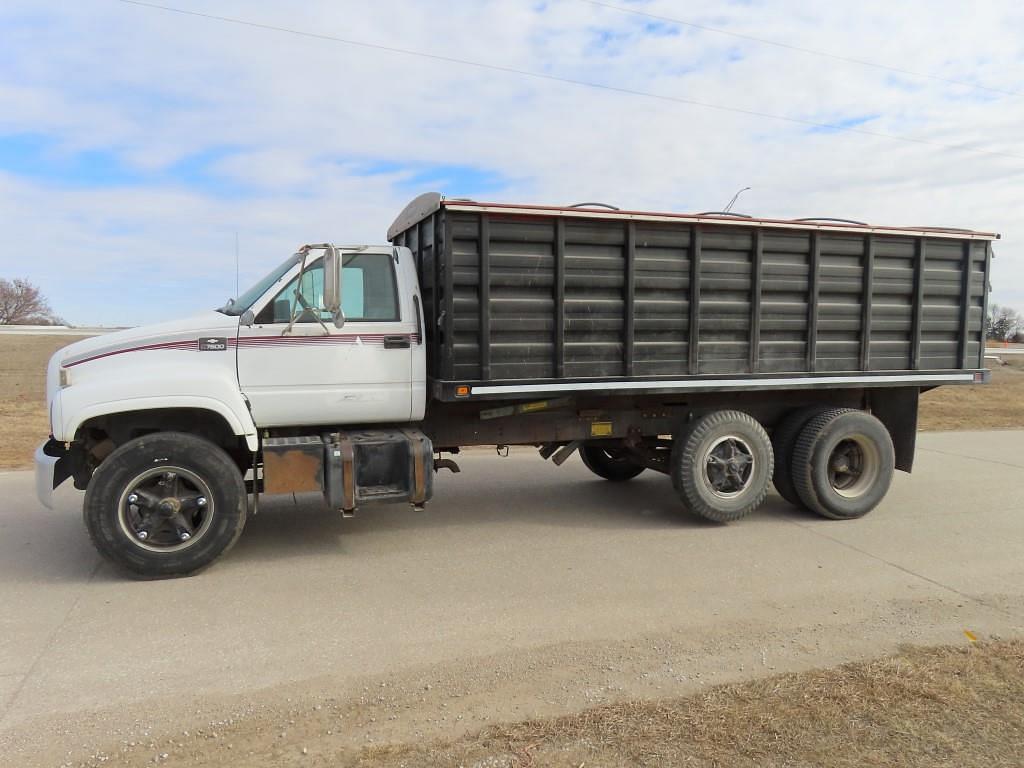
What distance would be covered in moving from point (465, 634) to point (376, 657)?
56cm

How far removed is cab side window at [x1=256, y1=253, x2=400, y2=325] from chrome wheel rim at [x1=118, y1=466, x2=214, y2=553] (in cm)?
128

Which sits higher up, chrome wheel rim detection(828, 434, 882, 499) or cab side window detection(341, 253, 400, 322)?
cab side window detection(341, 253, 400, 322)

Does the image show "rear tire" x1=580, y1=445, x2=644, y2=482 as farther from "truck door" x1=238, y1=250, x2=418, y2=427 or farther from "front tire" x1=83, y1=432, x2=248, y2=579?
"front tire" x1=83, y1=432, x2=248, y2=579

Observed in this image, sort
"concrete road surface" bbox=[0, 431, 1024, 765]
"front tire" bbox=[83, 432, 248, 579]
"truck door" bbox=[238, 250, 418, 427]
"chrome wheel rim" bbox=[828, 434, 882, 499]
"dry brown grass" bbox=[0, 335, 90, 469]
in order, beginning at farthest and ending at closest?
1. "dry brown grass" bbox=[0, 335, 90, 469]
2. "chrome wheel rim" bbox=[828, 434, 882, 499]
3. "truck door" bbox=[238, 250, 418, 427]
4. "front tire" bbox=[83, 432, 248, 579]
5. "concrete road surface" bbox=[0, 431, 1024, 765]

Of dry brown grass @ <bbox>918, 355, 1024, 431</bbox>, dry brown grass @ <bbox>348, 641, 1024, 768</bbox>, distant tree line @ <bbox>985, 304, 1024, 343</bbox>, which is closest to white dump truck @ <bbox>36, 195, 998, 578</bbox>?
dry brown grass @ <bbox>348, 641, 1024, 768</bbox>

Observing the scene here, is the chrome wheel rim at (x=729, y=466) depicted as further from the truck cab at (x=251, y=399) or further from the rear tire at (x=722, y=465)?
the truck cab at (x=251, y=399)

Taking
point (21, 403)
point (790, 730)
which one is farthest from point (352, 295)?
point (21, 403)

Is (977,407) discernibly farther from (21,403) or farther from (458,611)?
(21,403)

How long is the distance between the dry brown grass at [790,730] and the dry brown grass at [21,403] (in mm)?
8310

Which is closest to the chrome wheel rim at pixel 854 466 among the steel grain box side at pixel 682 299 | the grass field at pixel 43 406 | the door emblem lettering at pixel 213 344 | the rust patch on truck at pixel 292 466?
the steel grain box side at pixel 682 299

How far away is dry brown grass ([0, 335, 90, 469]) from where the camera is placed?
33.4 feet

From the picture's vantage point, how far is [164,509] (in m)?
5.26

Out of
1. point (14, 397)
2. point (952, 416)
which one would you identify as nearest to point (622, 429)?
point (952, 416)

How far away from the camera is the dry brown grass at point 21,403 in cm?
1018
